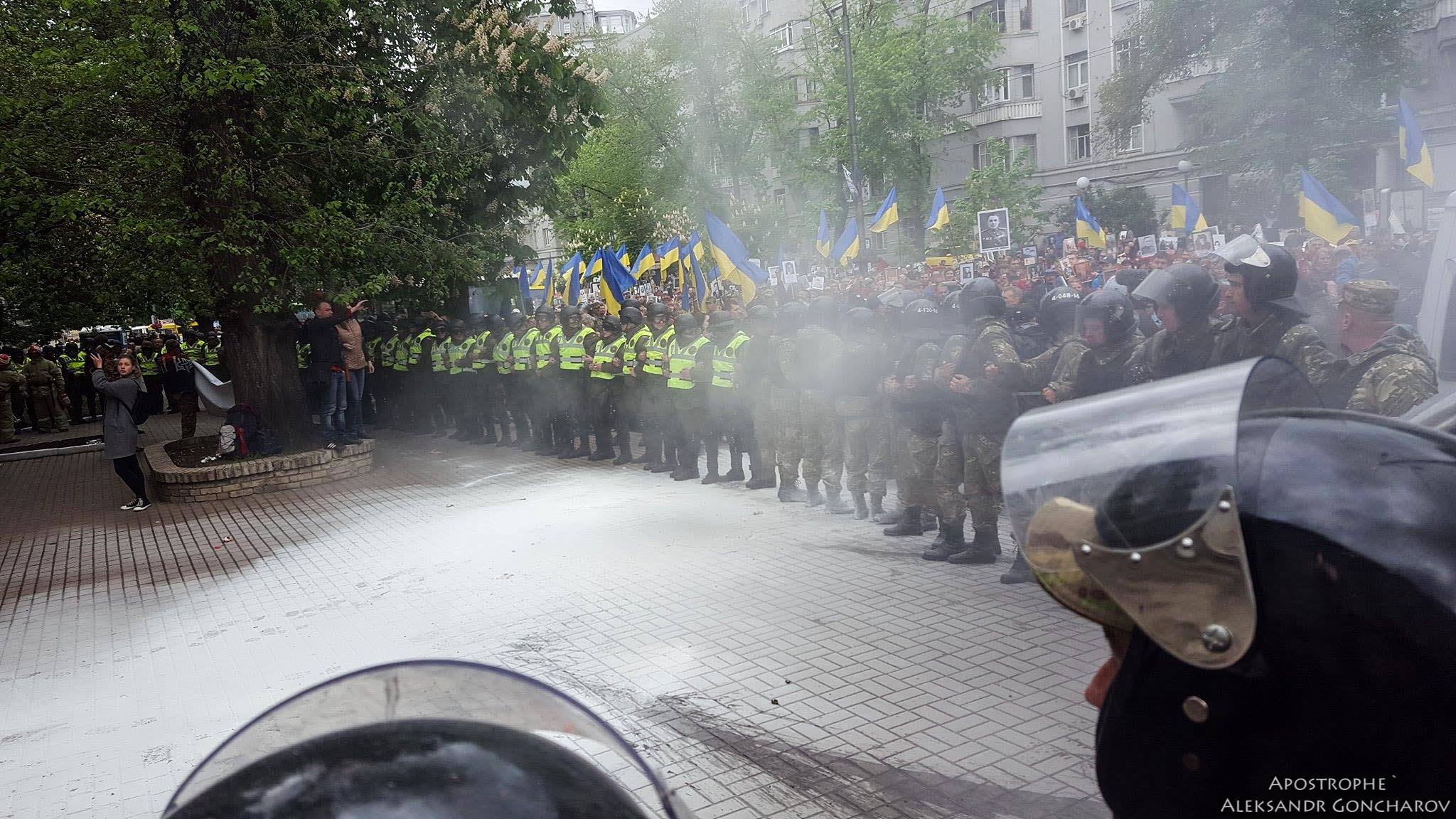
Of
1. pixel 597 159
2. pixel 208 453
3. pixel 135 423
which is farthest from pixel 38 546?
pixel 597 159

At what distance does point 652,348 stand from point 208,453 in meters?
7.07

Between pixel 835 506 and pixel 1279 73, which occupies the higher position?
pixel 1279 73

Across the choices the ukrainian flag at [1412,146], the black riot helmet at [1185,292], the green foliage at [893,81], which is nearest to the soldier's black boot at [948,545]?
the black riot helmet at [1185,292]

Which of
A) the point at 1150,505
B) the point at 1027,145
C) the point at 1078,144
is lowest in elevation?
the point at 1150,505

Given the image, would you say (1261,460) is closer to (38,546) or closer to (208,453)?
(38,546)

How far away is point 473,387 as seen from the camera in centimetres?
1559

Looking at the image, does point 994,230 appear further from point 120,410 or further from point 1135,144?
point 1135,144

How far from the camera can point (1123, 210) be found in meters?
33.6

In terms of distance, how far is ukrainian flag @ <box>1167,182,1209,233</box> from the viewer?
19328 mm

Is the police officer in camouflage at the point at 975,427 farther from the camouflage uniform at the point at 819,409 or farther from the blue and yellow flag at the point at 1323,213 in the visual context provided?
the blue and yellow flag at the point at 1323,213

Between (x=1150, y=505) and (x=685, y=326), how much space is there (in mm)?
9641

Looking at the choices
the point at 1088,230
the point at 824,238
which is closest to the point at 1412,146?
the point at 1088,230

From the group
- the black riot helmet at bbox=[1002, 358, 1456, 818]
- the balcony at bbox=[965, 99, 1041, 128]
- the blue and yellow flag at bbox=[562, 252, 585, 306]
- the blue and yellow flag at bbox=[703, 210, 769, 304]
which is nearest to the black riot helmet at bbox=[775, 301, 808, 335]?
the blue and yellow flag at bbox=[703, 210, 769, 304]

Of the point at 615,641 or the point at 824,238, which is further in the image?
the point at 824,238
